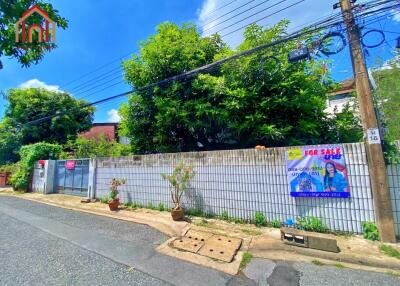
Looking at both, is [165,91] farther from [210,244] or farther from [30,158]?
[30,158]

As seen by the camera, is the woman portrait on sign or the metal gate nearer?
the woman portrait on sign

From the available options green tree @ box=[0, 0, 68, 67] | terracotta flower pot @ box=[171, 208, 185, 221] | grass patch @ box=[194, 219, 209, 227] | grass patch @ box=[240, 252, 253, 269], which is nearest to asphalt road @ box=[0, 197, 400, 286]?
grass patch @ box=[240, 252, 253, 269]

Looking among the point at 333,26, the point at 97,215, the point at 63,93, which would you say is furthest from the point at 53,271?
the point at 63,93

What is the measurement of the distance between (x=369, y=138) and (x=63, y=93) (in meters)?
21.1

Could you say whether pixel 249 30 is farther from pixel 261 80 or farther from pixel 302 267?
pixel 302 267

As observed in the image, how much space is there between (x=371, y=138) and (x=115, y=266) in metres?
5.38

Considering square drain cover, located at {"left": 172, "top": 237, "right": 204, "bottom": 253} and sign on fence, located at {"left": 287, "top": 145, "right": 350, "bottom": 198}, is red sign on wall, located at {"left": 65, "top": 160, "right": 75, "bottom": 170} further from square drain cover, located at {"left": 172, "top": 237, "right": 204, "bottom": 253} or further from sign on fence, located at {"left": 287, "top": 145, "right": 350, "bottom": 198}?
sign on fence, located at {"left": 287, "top": 145, "right": 350, "bottom": 198}

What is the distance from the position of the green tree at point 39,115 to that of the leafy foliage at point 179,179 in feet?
42.7

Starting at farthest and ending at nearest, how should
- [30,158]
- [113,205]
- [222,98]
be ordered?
[30,158] → [222,98] → [113,205]

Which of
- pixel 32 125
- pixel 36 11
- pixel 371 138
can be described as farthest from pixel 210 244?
pixel 32 125

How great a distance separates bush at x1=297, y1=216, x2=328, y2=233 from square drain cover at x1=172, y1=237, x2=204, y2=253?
2.34 m

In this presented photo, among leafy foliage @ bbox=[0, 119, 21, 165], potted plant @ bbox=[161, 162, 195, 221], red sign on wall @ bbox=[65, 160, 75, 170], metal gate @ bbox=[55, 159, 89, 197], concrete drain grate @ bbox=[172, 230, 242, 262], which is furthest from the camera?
leafy foliage @ bbox=[0, 119, 21, 165]

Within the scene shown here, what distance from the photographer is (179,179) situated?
675 cm

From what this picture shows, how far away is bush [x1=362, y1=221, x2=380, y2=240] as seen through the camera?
4243mm
